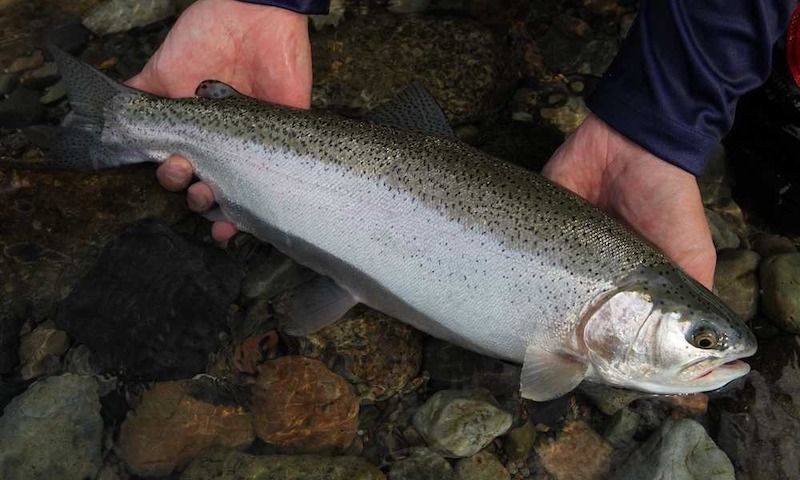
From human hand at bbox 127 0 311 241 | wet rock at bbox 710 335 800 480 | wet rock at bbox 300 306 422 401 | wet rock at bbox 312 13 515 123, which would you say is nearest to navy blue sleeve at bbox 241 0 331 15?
human hand at bbox 127 0 311 241

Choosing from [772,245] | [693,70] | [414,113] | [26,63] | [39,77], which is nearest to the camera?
[693,70]

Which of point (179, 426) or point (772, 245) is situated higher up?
point (772, 245)

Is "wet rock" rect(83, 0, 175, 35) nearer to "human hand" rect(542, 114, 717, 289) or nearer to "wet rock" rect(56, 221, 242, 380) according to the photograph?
"wet rock" rect(56, 221, 242, 380)

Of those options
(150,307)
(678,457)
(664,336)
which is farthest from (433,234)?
(678,457)

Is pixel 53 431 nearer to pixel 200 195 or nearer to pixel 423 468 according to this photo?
pixel 200 195

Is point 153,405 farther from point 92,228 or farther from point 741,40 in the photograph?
point 741,40
